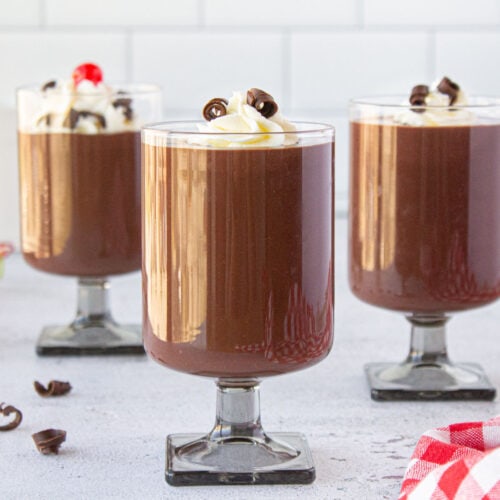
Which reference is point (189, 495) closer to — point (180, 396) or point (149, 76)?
point (180, 396)

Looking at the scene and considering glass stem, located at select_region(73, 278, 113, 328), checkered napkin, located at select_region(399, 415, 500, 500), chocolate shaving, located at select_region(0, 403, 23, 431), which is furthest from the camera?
glass stem, located at select_region(73, 278, 113, 328)

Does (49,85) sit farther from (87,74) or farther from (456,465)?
(456,465)

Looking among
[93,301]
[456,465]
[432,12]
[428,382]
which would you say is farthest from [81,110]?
[432,12]

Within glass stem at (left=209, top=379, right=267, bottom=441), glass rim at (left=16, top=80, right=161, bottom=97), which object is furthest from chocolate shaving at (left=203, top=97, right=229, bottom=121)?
glass rim at (left=16, top=80, right=161, bottom=97)

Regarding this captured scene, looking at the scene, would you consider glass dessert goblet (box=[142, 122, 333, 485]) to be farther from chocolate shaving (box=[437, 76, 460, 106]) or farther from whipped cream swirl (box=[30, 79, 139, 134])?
whipped cream swirl (box=[30, 79, 139, 134])

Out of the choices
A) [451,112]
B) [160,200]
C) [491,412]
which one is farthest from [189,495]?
[451,112]

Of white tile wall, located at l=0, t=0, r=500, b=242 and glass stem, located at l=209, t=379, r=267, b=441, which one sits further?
white tile wall, located at l=0, t=0, r=500, b=242
